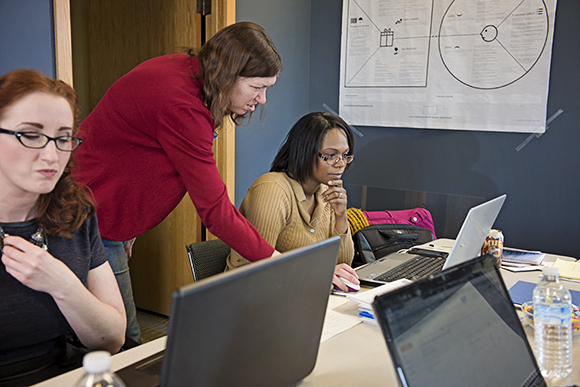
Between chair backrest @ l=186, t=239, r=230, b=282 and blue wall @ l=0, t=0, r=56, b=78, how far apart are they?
0.96 metres

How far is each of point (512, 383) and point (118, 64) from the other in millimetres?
2997

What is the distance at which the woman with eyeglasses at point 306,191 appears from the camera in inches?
72.4

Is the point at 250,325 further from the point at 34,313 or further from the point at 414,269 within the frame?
the point at 414,269

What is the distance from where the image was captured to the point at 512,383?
0.89 meters

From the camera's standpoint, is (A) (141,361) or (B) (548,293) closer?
(A) (141,361)

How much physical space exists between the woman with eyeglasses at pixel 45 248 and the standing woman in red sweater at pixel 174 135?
13.3 inches

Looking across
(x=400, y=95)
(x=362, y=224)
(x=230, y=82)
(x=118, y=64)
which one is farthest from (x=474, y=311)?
(x=118, y=64)

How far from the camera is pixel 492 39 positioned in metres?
2.85

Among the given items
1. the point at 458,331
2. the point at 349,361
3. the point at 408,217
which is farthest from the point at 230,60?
the point at 408,217

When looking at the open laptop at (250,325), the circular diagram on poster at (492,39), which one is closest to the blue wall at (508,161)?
the circular diagram on poster at (492,39)

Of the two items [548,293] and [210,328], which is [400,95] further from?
[210,328]

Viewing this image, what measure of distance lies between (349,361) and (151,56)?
2.49 metres

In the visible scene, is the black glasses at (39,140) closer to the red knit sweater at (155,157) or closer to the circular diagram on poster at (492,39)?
the red knit sweater at (155,157)

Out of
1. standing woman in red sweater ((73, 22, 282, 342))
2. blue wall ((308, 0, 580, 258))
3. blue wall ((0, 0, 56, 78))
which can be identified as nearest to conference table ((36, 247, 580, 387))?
standing woman in red sweater ((73, 22, 282, 342))
